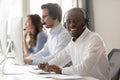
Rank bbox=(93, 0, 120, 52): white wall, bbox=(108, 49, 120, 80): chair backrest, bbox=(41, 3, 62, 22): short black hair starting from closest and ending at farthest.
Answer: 1. bbox=(108, 49, 120, 80): chair backrest
2. bbox=(41, 3, 62, 22): short black hair
3. bbox=(93, 0, 120, 52): white wall

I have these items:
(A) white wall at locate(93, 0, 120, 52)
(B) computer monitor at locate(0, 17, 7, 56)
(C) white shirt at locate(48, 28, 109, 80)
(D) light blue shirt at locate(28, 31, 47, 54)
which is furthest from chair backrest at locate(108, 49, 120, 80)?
(A) white wall at locate(93, 0, 120, 52)

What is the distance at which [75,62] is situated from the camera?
85.1 inches

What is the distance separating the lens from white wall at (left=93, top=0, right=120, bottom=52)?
11.0 ft

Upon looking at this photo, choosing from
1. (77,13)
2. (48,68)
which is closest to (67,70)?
(48,68)

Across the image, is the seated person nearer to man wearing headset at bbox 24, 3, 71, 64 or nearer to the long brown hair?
the long brown hair

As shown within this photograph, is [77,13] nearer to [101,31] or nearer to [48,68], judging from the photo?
[48,68]

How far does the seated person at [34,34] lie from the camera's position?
9.71 feet

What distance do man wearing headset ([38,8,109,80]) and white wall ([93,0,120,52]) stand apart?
4.52 ft

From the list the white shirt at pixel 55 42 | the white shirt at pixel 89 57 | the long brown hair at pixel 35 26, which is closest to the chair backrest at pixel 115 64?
the white shirt at pixel 89 57

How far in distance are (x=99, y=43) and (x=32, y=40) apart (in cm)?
134

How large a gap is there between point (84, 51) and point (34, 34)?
1168 mm

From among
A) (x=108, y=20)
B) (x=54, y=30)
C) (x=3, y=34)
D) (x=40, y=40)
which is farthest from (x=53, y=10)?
(x=108, y=20)

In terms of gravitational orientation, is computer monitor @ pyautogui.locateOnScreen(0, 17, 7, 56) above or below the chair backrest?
above

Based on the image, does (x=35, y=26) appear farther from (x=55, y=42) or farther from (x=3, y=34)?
(x=3, y=34)
